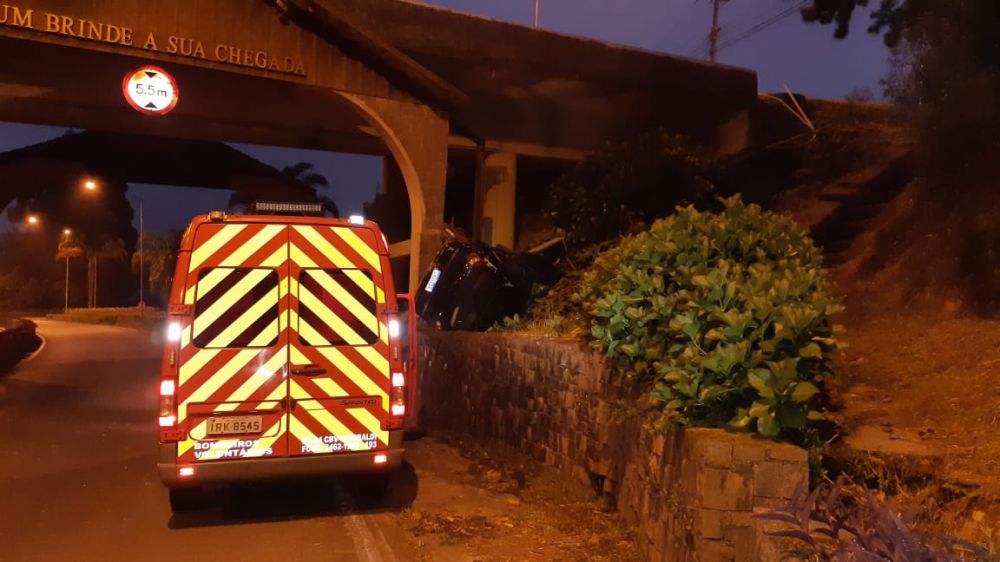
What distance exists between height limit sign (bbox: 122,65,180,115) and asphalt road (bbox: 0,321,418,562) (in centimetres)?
543

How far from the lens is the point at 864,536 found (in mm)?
3111

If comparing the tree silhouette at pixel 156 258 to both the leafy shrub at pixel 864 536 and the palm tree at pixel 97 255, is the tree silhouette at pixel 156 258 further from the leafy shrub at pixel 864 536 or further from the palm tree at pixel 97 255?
the leafy shrub at pixel 864 536

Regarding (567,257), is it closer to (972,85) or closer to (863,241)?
(863,241)

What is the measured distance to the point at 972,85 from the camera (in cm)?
876

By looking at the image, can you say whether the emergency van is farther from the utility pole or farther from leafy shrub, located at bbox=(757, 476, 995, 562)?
the utility pole

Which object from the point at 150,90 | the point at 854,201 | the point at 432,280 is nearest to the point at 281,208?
the point at 432,280

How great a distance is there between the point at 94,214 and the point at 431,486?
4990 cm

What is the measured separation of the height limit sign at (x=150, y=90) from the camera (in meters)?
13.7

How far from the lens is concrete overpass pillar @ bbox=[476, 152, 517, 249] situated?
18.8 meters

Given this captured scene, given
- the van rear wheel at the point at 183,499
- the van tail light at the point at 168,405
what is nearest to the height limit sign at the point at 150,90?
the van rear wheel at the point at 183,499

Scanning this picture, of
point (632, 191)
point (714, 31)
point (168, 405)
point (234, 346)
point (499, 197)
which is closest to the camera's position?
point (168, 405)

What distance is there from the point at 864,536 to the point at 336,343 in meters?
4.50

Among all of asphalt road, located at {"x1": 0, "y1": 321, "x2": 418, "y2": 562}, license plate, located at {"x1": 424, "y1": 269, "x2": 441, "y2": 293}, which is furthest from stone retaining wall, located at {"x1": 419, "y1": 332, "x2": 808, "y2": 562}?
asphalt road, located at {"x1": 0, "y1": 321, "x2": 418, "y2": 562}

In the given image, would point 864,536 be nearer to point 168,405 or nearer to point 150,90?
point 168,405
